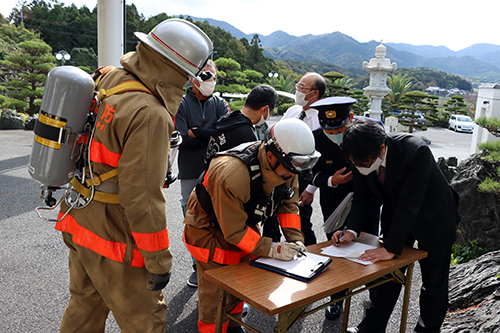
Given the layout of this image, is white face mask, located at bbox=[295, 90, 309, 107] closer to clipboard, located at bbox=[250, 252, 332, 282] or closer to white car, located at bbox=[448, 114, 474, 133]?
clipboard, located at bbox=[250, 252, 332, 282]

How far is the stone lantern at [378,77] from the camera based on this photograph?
13867 mm

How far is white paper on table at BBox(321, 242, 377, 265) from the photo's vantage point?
85.4 inches

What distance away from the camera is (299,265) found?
194 centimetres

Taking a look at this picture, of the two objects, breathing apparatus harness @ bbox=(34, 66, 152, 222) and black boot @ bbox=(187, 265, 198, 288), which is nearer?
breathing apparatus harness @ bbox=(34, 66, 152, 222)

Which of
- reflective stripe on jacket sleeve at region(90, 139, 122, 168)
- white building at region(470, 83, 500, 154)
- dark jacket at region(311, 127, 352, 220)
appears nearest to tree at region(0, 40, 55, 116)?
dark jacket at region(311, 127, 352, 220)

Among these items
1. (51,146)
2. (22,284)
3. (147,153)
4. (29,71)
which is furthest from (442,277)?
(29,71)

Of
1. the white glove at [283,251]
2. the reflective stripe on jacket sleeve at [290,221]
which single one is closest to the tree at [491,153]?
the reflective stripe on jacket sleeve at [290,221]

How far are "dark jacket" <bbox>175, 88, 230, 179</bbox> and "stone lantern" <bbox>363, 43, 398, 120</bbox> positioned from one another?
1145 centimetres

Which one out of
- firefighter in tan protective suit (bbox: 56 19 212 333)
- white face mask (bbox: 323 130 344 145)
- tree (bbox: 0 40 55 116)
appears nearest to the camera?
firefighter in tan protective suit (bbox: 56 19 212 333)

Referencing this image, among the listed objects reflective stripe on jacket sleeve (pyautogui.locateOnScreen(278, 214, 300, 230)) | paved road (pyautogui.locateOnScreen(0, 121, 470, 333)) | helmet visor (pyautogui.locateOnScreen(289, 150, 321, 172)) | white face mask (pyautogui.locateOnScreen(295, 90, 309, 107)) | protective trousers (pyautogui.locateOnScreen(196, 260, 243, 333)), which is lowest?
paved road (pyautogui.locateOnScreen(0, 121, 470, 333))

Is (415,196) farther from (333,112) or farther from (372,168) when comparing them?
(333,112)

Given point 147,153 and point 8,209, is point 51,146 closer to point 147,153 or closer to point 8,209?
point 147,153

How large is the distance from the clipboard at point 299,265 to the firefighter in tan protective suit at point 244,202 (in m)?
0.04

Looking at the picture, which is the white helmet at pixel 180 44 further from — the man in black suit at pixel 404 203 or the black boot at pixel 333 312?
the black boot at pixel 333 312
